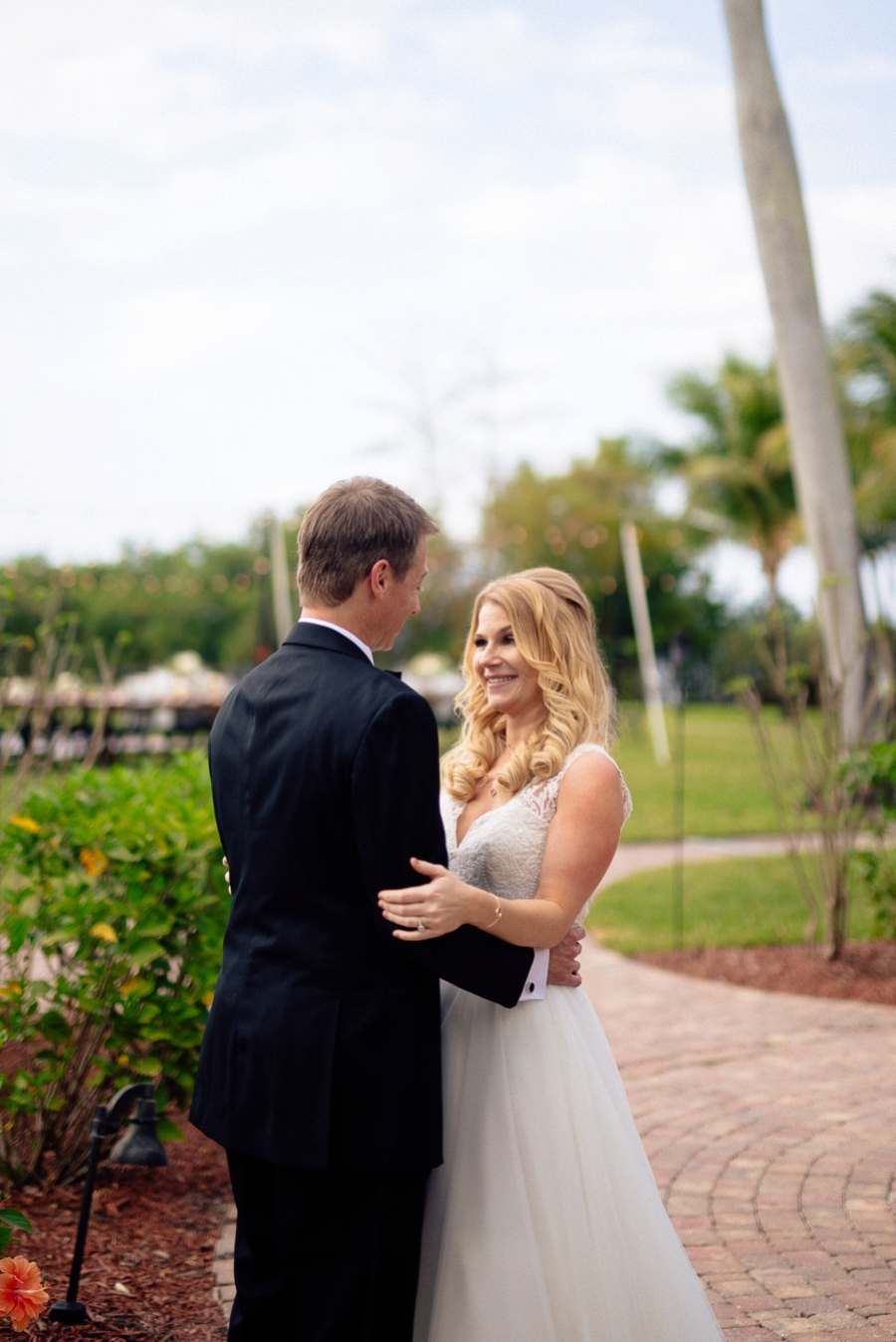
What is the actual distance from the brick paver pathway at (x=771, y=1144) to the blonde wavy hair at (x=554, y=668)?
1671 mm

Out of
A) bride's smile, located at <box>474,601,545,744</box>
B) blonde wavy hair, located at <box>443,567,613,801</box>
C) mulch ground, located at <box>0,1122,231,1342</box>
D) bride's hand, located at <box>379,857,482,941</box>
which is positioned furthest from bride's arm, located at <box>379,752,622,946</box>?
mulch ground, located at <box>0,1122,231,1342</box>

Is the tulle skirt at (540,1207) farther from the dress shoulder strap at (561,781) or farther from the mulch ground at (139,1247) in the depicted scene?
the mulch ground at (139,1247)

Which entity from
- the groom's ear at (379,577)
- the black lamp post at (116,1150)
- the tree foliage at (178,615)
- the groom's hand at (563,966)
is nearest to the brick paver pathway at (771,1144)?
the black lamp post at (116,1150)

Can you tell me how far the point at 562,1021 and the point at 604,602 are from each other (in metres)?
40.7

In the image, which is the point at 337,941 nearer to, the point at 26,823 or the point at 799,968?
the point at 26,823

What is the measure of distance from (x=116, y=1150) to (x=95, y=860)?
960 mm

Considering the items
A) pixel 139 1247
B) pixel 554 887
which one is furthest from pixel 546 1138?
pixel 139 1247

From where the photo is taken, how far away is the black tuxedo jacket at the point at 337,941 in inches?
86.7

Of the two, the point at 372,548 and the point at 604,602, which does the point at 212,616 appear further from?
the point at 372,548

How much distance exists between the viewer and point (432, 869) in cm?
221

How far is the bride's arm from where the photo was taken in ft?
7.18

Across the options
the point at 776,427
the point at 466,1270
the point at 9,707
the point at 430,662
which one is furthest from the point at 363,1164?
the point at 776,427

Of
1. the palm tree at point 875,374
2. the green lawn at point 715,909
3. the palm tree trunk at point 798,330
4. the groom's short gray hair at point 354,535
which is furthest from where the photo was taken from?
the palm tree at point 875,374

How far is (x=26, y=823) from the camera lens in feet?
13.8
